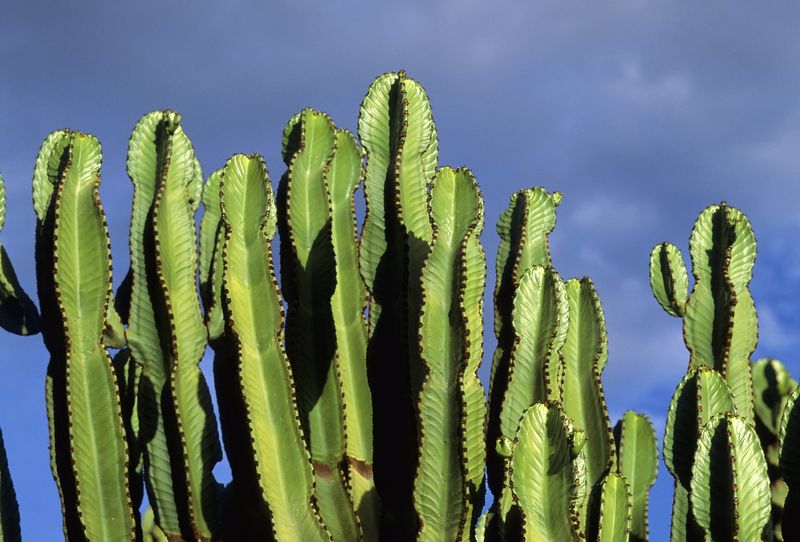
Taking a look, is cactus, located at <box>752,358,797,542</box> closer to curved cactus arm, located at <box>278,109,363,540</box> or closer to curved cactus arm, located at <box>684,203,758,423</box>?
curved cactus arm, located at <box>684,203,758,423</box>

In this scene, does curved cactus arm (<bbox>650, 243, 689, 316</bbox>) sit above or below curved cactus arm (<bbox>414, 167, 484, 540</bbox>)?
above

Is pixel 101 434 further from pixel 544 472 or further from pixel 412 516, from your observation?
pixel 544 472

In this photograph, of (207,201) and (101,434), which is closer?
(101,434)

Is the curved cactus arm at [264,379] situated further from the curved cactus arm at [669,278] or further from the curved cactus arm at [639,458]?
the curved cactus arm at [669,278]

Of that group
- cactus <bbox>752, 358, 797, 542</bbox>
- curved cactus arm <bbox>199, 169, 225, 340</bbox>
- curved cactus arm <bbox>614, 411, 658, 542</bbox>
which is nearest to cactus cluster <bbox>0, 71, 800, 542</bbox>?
curved cactus arm <bbox>199, 169, 225, 340</bbox>

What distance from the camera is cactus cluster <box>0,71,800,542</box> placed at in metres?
4.42

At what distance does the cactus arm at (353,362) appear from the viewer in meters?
4.88

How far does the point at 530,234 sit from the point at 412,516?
1.41 meters

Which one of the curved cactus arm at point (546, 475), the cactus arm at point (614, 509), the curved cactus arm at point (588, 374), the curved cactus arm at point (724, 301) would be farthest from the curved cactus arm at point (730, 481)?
the curved cactus arm at point (724, 301)

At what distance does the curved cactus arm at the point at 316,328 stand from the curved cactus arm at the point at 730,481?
1.33 m

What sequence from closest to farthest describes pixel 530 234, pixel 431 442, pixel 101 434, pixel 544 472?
pixel 544 472
pixel 431 442
pixel 101 434
pixel 530 234

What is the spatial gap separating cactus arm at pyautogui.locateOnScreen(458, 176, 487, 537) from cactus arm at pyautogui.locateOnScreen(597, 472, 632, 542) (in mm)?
457

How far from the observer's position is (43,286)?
16.3ft

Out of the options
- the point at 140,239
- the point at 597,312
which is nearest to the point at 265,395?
the point at 140,239
